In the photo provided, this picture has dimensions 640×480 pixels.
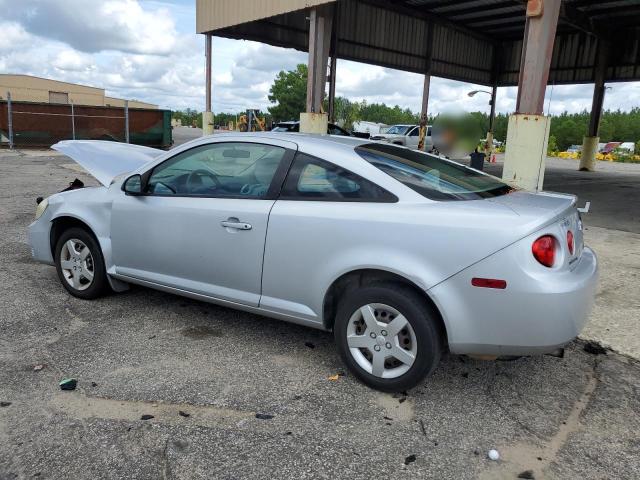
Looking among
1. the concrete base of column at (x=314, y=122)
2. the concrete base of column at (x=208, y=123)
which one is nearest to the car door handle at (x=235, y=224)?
the concrete base of column at (x=314, y=122)

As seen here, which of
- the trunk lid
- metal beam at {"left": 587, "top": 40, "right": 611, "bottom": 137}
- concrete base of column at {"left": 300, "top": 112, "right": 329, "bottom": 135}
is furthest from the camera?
metal beam at {"left": 587, "top": 40, "right": 611, "bottom": 137}

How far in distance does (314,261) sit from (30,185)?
10.4m

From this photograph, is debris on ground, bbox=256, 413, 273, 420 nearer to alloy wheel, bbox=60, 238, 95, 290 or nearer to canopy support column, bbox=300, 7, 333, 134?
alloy wheel, bbox=60, 238, 95, 290

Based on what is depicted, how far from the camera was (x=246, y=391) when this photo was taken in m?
3.10

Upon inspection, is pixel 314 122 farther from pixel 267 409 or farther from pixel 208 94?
pixel 267 409

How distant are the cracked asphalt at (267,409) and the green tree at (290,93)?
59875mm

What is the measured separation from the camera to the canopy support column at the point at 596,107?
23.0 meters

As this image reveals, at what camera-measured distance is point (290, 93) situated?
205 feet

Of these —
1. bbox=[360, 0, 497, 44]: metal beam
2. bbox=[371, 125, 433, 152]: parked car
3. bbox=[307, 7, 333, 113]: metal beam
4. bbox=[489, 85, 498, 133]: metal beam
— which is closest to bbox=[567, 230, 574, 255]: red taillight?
bbox=[307, 7, 333, 113]: metal beam

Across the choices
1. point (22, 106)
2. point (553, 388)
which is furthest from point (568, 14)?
point (22, 106)

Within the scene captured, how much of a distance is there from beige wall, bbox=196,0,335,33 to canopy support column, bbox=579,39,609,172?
1484 centimetres

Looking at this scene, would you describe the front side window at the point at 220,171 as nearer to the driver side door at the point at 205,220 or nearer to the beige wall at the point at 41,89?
the driver side door at the point at 205,220

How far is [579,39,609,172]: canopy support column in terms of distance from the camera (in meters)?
23.0

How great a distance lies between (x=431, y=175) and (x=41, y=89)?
65128 mm
